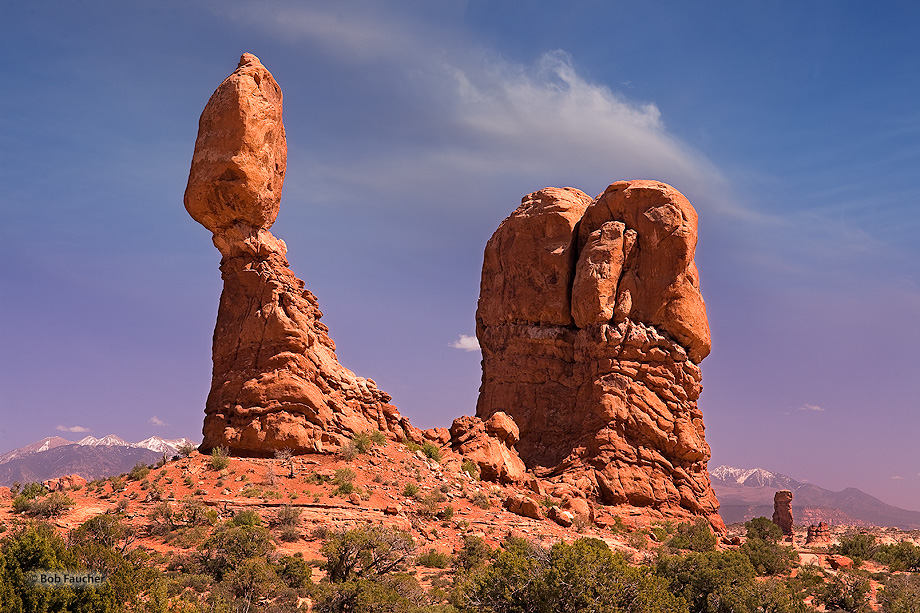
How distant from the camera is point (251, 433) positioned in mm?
25531

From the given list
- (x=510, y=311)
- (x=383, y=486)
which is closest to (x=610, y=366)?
(x=510, y=311)

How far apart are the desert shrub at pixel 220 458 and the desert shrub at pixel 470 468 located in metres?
8.62

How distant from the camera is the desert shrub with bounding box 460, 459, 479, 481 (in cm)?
2934

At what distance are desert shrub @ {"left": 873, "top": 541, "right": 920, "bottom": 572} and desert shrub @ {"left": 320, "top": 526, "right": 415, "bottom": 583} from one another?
1850 centimetres

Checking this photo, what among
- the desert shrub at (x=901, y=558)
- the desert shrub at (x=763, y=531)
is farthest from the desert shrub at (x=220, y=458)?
the desert shrub at (x=763, y=531)

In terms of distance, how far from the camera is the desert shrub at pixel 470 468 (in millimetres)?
29344

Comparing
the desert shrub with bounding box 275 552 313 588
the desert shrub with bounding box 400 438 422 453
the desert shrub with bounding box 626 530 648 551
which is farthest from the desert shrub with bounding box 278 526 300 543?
the desert shrub with bounding box 626 530 648 551

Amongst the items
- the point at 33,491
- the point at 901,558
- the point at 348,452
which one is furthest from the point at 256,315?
the point at 901,558

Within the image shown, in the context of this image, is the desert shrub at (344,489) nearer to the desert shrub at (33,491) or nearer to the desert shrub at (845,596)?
the desert shrub at (33,491)

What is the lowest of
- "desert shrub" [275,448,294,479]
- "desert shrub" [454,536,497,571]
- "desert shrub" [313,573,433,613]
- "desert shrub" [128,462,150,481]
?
"desert shrub" [313,573,433,613]

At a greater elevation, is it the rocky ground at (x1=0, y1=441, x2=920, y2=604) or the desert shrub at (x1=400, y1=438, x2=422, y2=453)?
the desert shrub at (x1=400, y1=438, x2=422, y2=453)

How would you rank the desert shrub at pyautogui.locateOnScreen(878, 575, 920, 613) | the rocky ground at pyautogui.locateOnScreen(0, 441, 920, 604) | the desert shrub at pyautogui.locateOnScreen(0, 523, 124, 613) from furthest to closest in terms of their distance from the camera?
the rocky ground at pyautogui.locateOnScreen(0, 441, 920, 604)
the desert shrub at pyautogui.locateOnScreen(878, 575, 920, 613)
the desert shrub at pyautogui.locateOnScreen(0, 523, 124, 613)

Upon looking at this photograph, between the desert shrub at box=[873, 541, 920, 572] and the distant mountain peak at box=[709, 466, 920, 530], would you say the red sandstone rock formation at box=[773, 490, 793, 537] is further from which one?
the distant mountain peak at box=[709, 466, 920, 530]

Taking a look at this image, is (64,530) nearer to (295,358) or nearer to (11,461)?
(295,358)
